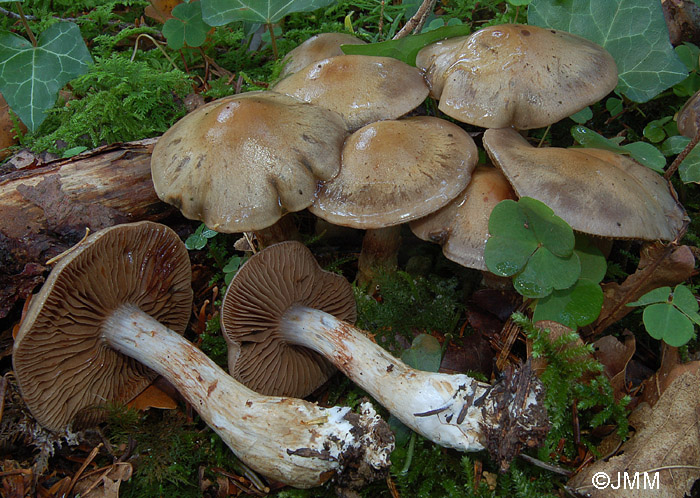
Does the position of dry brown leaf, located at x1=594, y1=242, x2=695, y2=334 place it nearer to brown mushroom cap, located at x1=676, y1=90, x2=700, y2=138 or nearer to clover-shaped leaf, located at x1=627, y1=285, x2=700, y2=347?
clover-shaped leaf, located at x1=627, y1=285, x2=700, y2=347

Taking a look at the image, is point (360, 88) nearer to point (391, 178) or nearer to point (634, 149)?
point (391, 178)

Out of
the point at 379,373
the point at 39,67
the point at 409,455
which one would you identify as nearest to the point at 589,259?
the point at 379,373

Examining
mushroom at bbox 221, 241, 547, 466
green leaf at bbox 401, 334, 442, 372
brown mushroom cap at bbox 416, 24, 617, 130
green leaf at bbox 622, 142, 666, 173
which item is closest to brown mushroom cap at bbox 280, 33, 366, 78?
brown mushroom cap at bbox 416, 24, 617, 130

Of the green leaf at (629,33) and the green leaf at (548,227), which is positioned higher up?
the green leaf at (629,33)

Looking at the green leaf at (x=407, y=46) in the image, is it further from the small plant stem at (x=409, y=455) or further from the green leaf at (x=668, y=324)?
the small plant stem at (x=409, y=455)

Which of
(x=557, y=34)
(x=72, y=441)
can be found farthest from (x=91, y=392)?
(x=557, y=34)

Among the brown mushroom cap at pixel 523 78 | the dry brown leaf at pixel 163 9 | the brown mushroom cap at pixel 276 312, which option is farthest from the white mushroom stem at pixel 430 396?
the dry brown leaf at pixel 163 9

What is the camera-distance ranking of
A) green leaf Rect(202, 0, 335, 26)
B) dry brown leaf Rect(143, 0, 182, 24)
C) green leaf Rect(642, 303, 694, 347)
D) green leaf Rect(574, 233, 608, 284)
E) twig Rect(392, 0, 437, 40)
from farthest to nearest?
dry brown leaf Rect(143, 0, 182, 24), twig Rect(392, 0, 437, 40), green leaf Rect(202, 0, 335, 26), green leaf Rect(574, 233, 608, 284), green leaf Rect(642, 303, 694, 347)
